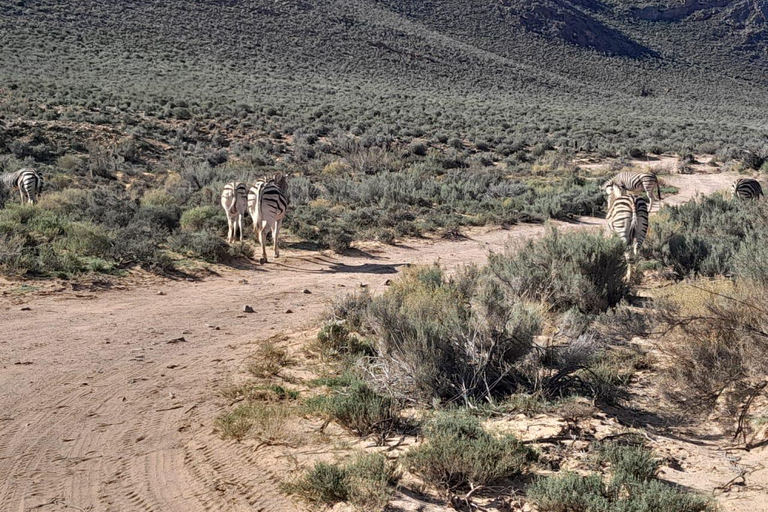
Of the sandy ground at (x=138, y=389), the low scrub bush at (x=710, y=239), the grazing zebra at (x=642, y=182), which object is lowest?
the sandy ground at (x=138, y=389)

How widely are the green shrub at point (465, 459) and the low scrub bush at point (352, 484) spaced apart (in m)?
0.23

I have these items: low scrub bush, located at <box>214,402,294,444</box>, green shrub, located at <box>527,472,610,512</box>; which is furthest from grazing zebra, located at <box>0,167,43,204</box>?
green shrub, located at <box>527,472,610,512</box>

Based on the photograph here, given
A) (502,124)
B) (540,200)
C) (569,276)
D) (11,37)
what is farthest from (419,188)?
(11,37)

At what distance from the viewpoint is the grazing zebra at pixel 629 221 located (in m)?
10.9

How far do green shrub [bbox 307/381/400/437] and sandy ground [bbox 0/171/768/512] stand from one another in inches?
30.4

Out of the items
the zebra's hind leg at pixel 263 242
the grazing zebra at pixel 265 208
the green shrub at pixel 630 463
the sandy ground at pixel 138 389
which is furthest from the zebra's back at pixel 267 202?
the green shrub at pixel 630 463

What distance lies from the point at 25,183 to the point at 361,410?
48.8ft

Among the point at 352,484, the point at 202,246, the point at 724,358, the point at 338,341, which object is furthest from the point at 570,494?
the point at 202,246

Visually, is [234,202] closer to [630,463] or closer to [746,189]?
[630,463]

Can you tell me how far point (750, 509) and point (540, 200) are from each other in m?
17.3

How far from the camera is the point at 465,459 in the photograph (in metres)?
4.28

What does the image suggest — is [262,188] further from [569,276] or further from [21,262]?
[569,276]

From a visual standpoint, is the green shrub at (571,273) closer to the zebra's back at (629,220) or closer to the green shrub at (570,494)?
the zebra's back at (629,220)

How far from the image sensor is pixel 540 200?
20625 millimetres
